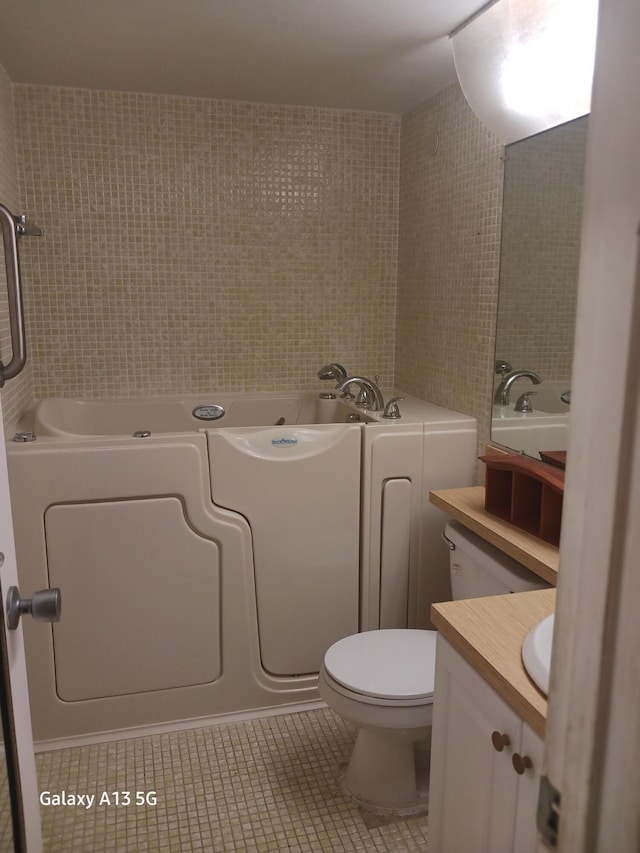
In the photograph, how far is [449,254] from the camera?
97.5 inches

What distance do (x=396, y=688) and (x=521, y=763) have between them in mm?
737

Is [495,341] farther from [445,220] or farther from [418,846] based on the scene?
[418,846]

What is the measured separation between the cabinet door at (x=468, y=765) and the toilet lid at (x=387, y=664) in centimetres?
40

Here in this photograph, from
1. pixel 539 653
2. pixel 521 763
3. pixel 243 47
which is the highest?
pixel 243 47

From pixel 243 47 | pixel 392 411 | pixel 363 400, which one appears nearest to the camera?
pixel 243 47

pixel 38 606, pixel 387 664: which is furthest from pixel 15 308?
pixel 387 664

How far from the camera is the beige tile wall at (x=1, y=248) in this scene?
2.15 metres

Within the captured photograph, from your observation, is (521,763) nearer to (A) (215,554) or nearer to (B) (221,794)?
(B) (221,794)

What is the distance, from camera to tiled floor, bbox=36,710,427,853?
1.71 m

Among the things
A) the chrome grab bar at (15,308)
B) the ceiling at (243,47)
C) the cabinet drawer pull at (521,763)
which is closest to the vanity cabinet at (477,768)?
the cabinet drawer pull at (521,763)

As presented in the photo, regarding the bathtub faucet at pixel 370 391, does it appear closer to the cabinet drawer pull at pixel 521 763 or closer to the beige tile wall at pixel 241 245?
the beige tile wall at pixel 241 245

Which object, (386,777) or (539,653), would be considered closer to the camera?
(539,653)

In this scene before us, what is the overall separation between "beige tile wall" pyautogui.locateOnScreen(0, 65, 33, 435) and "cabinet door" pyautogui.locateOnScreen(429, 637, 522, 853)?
1611 millimetres

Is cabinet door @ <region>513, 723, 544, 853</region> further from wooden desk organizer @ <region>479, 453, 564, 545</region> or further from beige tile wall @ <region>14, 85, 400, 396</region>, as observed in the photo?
beige tile wall @ <region>14, 85, 400, 396</region>
